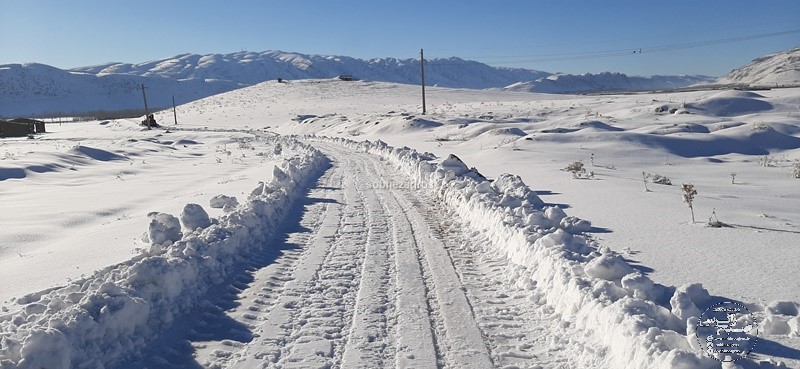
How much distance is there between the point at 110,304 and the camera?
5082 mm

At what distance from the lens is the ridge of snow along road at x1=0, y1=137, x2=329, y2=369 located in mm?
4328

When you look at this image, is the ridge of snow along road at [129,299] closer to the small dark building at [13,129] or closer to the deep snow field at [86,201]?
the deep snow field at [86,201]

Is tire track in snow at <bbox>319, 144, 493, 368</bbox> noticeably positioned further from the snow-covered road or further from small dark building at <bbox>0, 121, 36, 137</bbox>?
small dark building at <bbox>0, 121, 36, 137</bbox>

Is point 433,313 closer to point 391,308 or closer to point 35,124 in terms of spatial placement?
point 391,308

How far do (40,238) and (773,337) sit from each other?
10237mm

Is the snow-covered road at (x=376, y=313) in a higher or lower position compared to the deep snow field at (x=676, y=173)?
lower

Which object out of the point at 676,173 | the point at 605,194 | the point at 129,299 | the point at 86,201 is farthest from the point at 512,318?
the point at 676,173

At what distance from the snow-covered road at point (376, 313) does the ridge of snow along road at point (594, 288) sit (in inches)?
8.9

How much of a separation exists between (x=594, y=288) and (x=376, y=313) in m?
2.07

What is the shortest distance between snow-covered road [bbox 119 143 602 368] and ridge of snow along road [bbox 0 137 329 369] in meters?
0.27

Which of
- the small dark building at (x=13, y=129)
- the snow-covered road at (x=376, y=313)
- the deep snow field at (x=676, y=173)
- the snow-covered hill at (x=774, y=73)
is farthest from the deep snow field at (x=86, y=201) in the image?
the snow-covered hill at (x=774, y=73)

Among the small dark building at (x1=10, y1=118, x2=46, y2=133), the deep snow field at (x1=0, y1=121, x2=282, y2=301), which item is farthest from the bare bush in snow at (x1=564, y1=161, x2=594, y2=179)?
the small dark building at (x1=10, y1=118, x2=46, y2=133)

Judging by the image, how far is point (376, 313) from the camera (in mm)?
5793

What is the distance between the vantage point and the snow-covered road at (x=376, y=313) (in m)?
4.83
